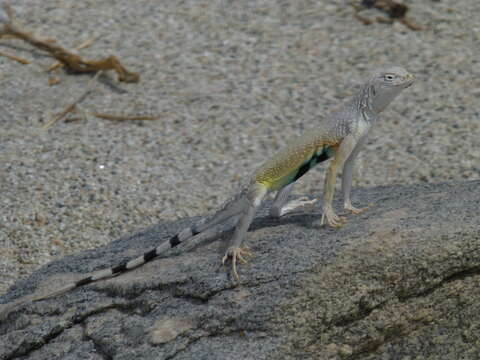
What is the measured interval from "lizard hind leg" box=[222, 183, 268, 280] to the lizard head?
0.52 meters

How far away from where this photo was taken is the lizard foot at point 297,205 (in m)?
3.13

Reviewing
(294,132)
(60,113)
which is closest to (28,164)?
(60,113)

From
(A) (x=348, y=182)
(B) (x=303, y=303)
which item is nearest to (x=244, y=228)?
(B) (x=303, y=303)

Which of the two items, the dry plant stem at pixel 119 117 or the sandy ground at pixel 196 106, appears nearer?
the sandy ground at pixel 196 106

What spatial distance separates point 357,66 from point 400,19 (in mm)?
892

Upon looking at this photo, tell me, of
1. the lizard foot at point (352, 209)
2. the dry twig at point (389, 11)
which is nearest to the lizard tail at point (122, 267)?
the lizard foot at point (352, 209)

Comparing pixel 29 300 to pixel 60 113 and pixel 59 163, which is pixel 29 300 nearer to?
pixel 59 163

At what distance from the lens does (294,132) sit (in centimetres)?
504

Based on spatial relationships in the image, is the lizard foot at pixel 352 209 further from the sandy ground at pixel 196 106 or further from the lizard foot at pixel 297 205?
the sandy ground at pixel 196 106

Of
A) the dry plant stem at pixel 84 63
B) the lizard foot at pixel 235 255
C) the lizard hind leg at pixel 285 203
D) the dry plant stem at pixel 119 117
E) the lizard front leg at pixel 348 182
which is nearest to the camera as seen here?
the lizard foot at pixel 235 255

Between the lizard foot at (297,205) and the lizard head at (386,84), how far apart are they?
594mm

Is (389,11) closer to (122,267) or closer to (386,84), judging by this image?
(386,84)

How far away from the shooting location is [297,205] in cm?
321

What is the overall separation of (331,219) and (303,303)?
0.40 m
